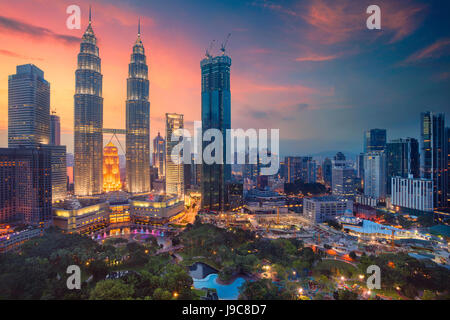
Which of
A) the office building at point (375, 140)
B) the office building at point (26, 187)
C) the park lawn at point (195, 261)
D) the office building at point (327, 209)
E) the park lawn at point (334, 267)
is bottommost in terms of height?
the park lawn at point (195, 261)

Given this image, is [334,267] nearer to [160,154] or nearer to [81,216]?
[81,216]

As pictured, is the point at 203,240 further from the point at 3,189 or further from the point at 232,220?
the point at 3,189

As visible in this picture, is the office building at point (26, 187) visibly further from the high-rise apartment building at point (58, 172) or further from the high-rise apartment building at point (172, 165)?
the high-rise apartment building at point (172, 165)

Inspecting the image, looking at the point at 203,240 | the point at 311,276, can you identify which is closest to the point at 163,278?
the point at 203,240

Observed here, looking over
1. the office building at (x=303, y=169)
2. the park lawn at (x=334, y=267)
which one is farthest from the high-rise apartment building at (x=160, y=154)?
the park lawn at (x=334, y=267)

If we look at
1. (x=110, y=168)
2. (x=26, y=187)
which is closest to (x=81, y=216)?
(x=26, y=187)
